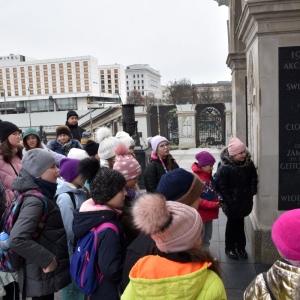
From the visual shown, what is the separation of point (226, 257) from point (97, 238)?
9.31 feet

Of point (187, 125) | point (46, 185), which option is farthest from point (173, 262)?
point (187, 125)

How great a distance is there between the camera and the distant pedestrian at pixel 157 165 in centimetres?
409

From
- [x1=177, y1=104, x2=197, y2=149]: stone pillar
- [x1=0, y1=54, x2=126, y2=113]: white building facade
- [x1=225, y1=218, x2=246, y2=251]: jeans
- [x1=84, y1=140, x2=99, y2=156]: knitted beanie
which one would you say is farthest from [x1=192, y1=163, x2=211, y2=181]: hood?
[x1=0, y1=54, x2=126, y2=113]: white building facade

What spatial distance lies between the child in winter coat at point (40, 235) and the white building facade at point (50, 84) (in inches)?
3732

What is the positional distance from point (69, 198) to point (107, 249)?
947 mm

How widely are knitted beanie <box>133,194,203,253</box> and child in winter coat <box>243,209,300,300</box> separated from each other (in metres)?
0.42

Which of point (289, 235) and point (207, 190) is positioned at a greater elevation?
point (289, 235)

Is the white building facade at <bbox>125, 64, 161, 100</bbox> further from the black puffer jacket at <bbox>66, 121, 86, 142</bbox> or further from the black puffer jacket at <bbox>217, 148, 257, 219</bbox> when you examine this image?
the black puffer jacket at <bbox>217, 148, 257, 219</bbox>

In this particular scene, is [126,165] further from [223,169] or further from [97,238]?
[223,169]

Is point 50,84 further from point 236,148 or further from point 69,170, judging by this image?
point 69,170

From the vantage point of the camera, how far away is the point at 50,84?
101m

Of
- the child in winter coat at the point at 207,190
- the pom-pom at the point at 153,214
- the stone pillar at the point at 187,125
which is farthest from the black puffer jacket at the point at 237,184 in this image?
the stone pillar at the point at 187,125

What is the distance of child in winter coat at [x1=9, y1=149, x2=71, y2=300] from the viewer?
7.71 feet

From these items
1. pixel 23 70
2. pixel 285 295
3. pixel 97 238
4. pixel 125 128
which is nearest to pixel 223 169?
pixel 97 238
